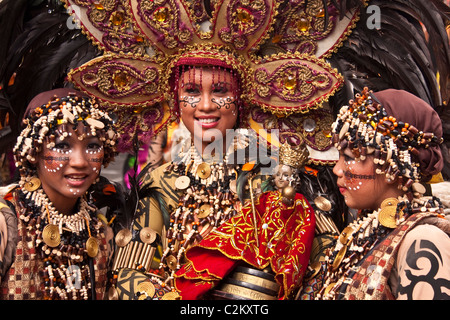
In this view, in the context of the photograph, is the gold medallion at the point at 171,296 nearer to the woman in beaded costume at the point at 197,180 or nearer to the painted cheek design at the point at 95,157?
the woman in beaded costume at the point at 197,180

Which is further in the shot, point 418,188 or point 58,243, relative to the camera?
point 58,243

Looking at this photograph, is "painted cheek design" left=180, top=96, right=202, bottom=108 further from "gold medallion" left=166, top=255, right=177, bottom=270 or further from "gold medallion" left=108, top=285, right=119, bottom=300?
"gold medallion" left=108, top=285, right=119, bottom=300

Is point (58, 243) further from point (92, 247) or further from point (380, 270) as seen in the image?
point (380, 270)

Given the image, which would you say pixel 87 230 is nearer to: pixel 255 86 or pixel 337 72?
pixel 255 86

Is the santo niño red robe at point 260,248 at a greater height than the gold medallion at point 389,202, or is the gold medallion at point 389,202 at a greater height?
the gold medallion at point 389,202

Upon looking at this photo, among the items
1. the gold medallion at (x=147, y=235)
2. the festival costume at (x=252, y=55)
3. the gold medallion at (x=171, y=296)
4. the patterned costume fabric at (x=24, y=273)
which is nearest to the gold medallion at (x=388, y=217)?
the festival costume at (x=252, y=55)

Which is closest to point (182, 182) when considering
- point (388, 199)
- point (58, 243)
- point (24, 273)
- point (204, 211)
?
point (204, 211)

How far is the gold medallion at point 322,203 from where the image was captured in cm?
384

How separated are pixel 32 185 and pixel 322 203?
66.9 inches

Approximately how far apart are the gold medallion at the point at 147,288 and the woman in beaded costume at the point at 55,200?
0.23 m

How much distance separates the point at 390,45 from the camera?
3.91 m

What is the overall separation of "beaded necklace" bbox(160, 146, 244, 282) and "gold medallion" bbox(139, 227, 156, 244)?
9 cm

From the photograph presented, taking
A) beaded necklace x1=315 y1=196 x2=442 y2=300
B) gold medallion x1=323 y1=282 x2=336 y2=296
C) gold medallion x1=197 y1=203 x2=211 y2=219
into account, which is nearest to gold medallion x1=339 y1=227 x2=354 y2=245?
beaded necklace x1=315 y1=196 x2=442 y2=300

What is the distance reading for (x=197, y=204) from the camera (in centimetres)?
396
